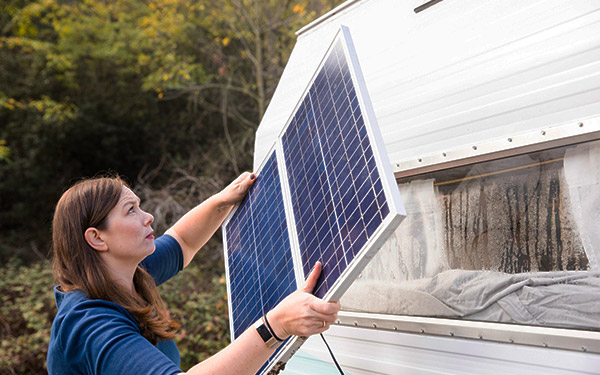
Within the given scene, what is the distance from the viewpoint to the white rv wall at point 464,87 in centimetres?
218

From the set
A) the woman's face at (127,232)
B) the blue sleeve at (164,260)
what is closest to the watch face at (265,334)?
the woman's face at (127,232)

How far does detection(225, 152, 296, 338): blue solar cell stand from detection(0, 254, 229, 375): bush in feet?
20.6

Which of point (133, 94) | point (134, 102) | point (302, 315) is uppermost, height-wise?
point (133, 94)

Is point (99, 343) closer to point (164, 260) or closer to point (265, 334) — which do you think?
point (265, 334)

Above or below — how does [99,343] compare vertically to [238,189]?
below

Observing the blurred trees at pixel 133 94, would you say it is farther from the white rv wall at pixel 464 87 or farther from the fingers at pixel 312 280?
the fingers at pixel 312 280

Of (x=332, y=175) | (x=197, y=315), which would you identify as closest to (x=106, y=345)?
(x=332, y=175)

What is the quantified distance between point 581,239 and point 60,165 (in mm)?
14506

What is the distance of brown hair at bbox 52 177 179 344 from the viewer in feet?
7.91

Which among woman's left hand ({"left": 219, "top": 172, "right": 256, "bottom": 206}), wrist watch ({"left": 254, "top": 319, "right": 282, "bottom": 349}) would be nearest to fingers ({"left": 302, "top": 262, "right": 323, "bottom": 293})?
wrist watch ({"left": 254, "top": 319, "right": 282, "bottom": 349})

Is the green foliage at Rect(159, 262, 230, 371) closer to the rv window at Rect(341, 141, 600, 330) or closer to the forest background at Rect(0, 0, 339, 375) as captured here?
the forest background at Rect(0, 0, 339, 375)

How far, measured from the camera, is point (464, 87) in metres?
2.64

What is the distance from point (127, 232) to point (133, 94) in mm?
13398

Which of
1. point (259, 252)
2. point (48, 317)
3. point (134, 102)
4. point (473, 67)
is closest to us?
point (473, 67)
